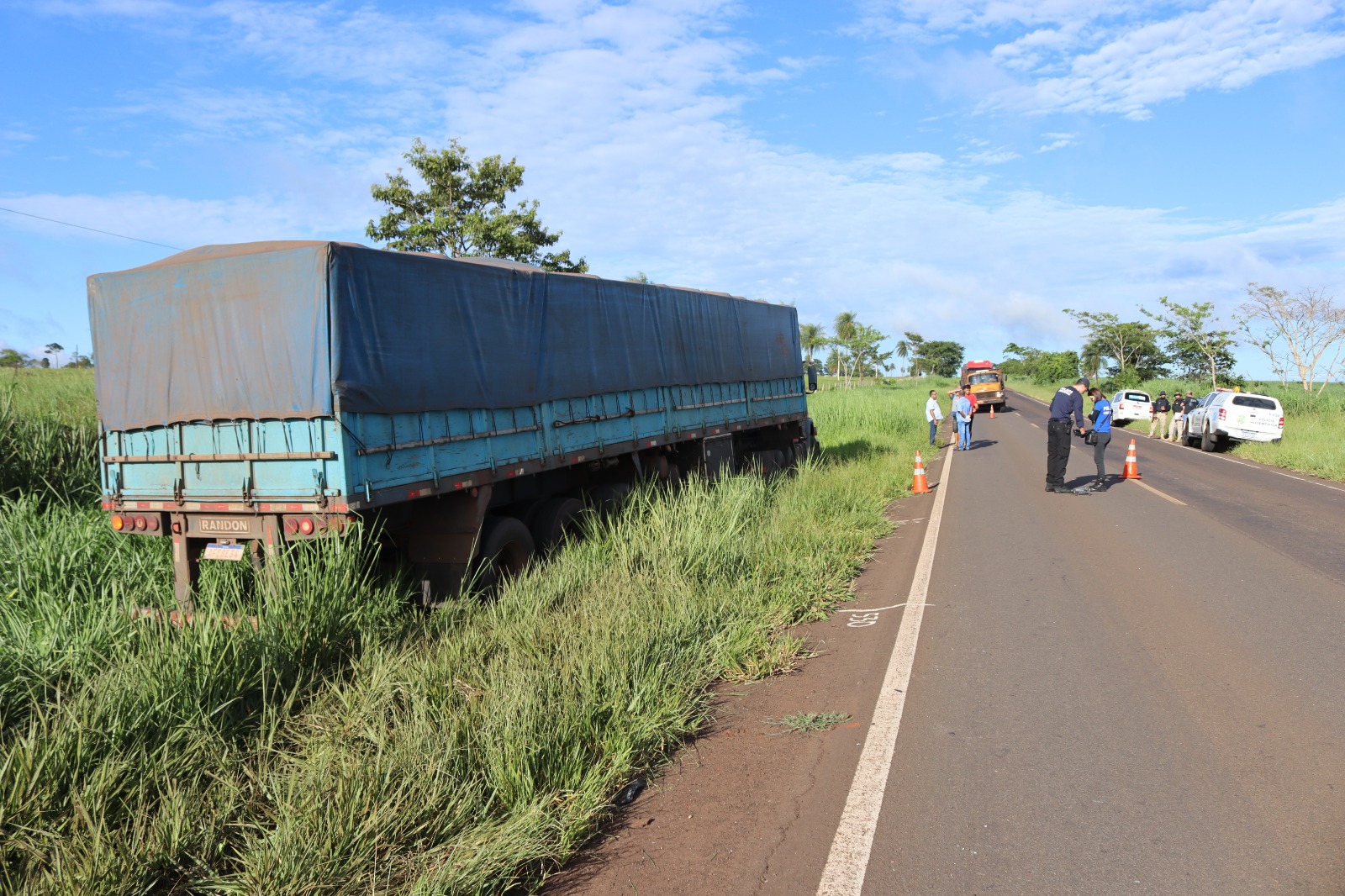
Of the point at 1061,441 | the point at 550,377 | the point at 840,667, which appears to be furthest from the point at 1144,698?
the point at 1061,441

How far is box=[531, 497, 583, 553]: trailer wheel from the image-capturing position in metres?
9.00

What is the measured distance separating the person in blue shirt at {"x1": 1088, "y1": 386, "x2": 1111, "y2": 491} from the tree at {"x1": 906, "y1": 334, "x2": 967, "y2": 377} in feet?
378

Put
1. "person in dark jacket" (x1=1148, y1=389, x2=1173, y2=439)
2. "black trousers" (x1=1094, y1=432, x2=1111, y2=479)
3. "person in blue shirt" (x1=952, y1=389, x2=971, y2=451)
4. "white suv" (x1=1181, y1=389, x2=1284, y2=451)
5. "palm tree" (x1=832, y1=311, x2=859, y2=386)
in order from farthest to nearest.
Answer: "palm tree" (x1=832, y1=311, x2=859, y2=386) < "person in dark jacket" (x1=1148, y1=389, x2=1173, y2=439) < "person in blue shirt" (x1=952, y1=389, x2=971, y2=451) < "white suv" (x1=1181, y1=389, x2=1284, y2=451) < "black trousers" (x1=1094, y1=432, x2=1111, y2=479)

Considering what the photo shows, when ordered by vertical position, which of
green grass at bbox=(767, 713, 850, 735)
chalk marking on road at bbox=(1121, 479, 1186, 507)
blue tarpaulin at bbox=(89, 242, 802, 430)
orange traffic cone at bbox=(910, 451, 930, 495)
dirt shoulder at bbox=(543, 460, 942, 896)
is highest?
blue tarpaulin at bbox=(89, 242, 802, 430)

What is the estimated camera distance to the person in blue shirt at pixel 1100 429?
576 inches

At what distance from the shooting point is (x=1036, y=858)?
3.38 meters

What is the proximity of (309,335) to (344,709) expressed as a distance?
292 cm

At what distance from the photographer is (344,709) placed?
15.2 ft

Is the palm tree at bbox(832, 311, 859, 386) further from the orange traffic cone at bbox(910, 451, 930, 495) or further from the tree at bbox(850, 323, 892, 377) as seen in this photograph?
the orange traffic cone at bbox(910, 451, 930, 495)

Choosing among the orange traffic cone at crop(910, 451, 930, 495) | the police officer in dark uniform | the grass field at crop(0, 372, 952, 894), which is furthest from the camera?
the orange traffic cone at crop(910, 451, 930, 495)

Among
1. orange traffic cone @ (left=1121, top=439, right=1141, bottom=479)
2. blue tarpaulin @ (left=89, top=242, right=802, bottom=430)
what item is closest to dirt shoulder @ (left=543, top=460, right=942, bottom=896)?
blue tarpaulin @ (left=89, top=242, right=802, bottom=430)

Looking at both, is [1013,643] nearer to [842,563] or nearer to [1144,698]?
[1144,698]

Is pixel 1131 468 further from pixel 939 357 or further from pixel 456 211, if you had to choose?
pixel 939 357

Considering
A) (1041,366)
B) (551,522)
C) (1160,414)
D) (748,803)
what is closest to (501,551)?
(551,522)
